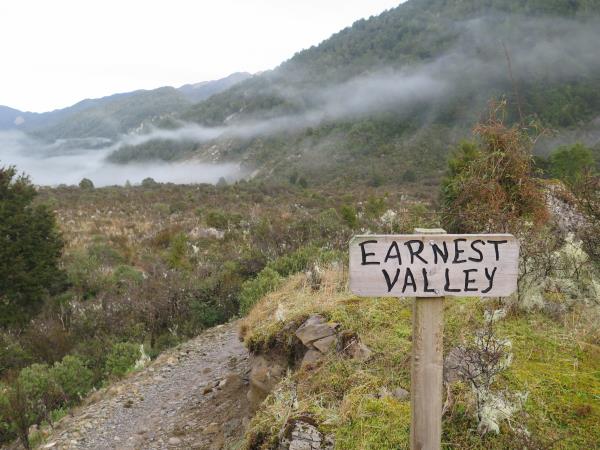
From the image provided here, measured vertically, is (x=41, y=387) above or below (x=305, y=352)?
below

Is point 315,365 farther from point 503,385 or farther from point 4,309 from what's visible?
point 4,309

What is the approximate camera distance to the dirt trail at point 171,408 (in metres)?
4.32

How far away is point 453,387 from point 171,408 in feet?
11.3

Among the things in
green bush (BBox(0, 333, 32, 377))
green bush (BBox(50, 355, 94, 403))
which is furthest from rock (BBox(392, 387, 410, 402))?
green bush (BBox(0, 333, 32, 377))

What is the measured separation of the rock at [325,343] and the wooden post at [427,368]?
Result: 157 cm

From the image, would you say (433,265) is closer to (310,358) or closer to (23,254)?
(310,358)

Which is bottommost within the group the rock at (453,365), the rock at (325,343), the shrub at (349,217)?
the shrub at (349,217)

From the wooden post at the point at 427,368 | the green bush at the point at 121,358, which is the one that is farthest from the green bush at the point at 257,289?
the wooden post at the point at 427,368

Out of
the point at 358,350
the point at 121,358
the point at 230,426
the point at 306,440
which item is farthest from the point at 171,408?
the point at 306,440

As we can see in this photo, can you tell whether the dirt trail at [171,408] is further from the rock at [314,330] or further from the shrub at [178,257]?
the shrub at [178,257]

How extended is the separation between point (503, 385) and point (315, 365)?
136cm

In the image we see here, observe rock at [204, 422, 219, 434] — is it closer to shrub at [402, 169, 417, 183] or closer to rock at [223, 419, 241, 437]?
rock at [223, 419, 241, 437]

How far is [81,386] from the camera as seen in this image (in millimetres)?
6176

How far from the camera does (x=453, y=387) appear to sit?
2715mm
